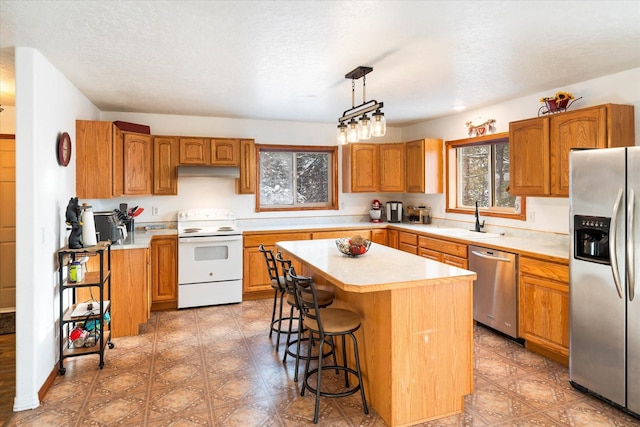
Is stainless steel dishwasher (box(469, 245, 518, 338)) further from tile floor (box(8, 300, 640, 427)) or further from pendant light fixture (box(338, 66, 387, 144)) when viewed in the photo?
pendant light fixture (box(338, 66, 387, 144))

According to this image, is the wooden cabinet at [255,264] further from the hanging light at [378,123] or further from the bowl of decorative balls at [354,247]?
the hanging light at [378,123]

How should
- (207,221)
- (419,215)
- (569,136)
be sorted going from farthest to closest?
(419,215) → (207,221) → (569,136)

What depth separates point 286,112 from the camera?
505 cm

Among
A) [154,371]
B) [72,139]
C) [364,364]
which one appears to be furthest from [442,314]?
[72,139]

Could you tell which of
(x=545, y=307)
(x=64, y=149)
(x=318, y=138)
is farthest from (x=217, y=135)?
(x=545, y=307)

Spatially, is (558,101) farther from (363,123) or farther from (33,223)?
(33,223)

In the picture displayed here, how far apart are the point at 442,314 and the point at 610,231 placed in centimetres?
119

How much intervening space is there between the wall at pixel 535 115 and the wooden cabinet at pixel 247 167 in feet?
8.11

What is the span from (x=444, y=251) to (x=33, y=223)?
12.4 feet

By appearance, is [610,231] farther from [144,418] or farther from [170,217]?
[170,217]

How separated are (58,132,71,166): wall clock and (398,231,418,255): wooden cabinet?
3799mm

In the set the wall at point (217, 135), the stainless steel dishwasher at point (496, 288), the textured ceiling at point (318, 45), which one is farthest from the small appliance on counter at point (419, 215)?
the textured ceiling at point (318, 45)

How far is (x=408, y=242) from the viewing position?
5.27 metres

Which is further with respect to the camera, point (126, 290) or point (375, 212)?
point (375, 212)
